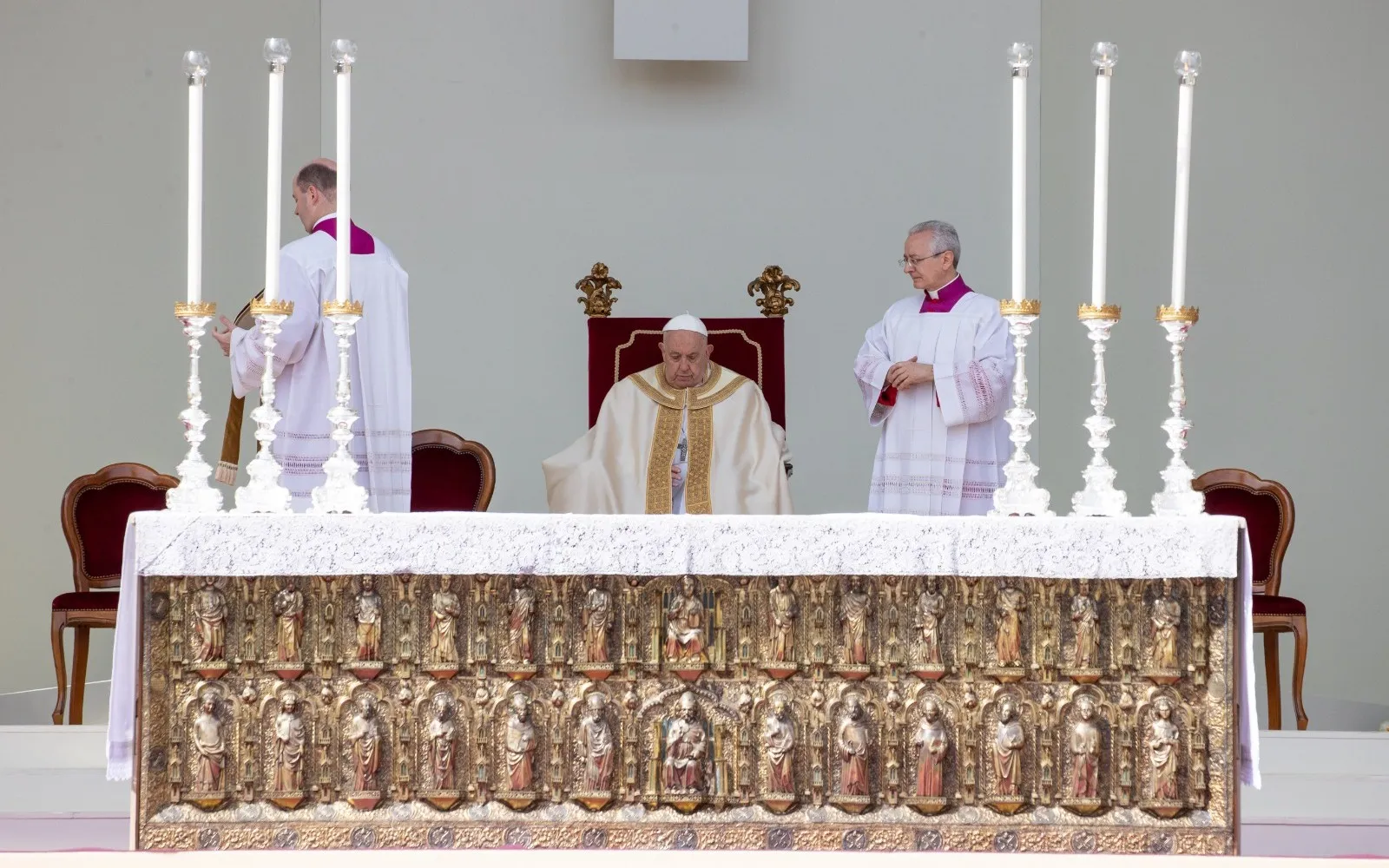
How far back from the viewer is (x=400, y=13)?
8398mm

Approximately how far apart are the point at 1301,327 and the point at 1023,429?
14.5ft

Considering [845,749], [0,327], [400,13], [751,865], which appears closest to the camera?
[751,865]


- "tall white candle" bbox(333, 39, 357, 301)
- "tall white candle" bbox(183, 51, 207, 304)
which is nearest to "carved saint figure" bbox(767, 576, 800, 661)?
"tall white candle" bbox(333, 39, 357, 301)

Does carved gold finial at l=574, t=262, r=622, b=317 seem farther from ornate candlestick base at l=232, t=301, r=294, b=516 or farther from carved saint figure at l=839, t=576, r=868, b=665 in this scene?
carved saint figure at l=839, t=576, r=868, b=665

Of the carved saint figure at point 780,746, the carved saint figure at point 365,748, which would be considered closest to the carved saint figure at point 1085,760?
the carved saint figure at point 780,746

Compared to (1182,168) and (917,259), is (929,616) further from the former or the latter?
(917,259)

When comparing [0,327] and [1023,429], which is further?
[0,327]

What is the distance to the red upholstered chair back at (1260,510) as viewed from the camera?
6.45 metres

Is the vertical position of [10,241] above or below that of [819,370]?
above

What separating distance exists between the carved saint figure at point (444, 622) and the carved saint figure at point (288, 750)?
0.34 metres

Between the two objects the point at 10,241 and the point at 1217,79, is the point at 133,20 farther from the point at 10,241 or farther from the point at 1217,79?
the point at 1217,79

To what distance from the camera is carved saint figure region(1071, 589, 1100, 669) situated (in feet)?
12.4

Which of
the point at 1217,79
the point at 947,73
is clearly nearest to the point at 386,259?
the point at 947,73

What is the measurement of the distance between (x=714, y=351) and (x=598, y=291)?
0.56m
